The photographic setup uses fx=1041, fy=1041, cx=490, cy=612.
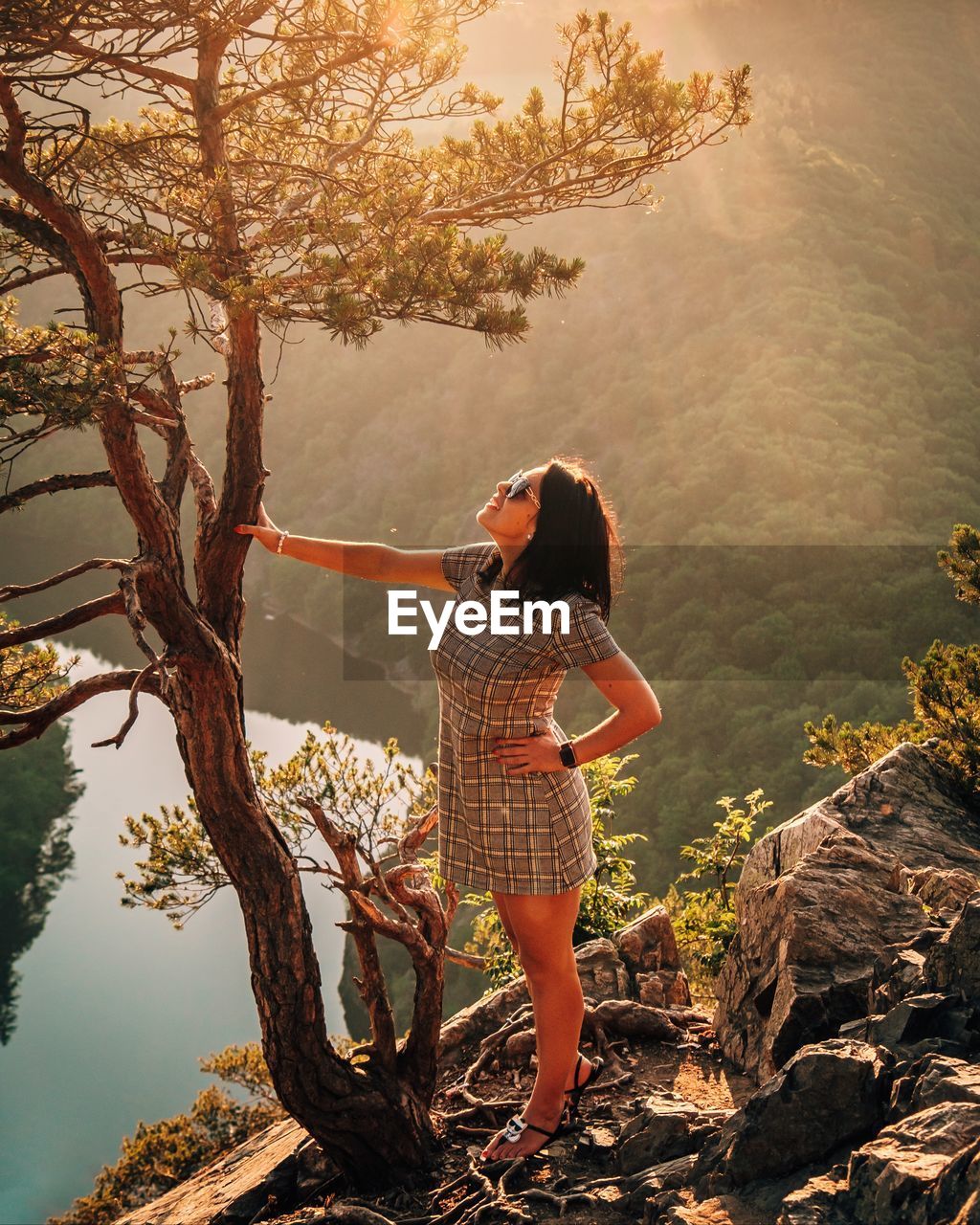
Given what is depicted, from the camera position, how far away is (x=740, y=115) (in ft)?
10.0

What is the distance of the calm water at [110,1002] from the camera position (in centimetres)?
1269

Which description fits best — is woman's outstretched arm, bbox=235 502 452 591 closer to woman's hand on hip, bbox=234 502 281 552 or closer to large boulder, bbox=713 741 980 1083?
woman's hand on hip, bbox=234 502 281 552

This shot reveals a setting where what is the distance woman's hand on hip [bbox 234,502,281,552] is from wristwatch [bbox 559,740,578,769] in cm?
85

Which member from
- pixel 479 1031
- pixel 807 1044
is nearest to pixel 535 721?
pixel 807 1044

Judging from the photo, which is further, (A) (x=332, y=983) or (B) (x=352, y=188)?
(A) (x=332, y=983)

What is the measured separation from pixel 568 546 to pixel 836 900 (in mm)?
1292

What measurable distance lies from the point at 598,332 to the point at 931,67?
64.7ft

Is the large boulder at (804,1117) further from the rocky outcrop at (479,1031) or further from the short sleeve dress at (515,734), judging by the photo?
the rocky outcrop at (479,1031)

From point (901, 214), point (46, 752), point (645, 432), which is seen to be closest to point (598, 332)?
point (645, 432)

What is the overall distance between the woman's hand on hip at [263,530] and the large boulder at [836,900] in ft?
5.15

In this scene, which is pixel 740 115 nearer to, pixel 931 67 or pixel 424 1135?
pixel 424 1135

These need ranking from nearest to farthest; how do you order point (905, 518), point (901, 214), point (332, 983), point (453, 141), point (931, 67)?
point (453, 141) < point (332, 983) < point (905, 518) < point (901, 214) < point (931, 67)

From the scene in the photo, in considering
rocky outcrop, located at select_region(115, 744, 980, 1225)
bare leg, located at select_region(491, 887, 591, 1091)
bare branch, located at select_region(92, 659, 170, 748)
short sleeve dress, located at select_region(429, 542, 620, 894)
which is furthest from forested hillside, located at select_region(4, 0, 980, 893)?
short sleeve dress, located at select_region(429, 542, 620, 894)

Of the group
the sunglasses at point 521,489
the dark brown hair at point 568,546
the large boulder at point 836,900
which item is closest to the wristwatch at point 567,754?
the dark brown hair at point 568,546
